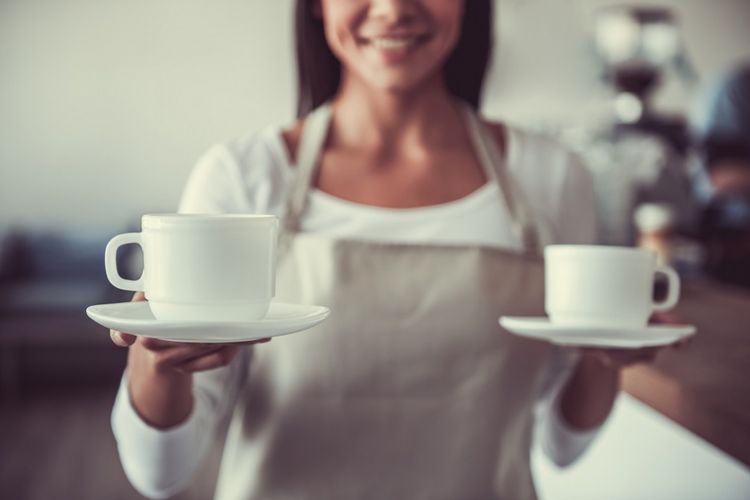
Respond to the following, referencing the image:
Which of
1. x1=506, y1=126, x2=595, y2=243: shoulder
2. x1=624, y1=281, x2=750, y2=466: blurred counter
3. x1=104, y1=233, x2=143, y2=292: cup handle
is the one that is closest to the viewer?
x1=104, y1=233, x2=143, y2=292: cup handle

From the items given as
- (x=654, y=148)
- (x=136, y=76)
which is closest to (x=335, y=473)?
(x=654, y=148)

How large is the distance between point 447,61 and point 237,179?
1.27ft

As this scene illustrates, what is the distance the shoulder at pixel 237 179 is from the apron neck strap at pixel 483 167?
2cm

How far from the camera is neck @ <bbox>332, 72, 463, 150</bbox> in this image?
3.34 ft

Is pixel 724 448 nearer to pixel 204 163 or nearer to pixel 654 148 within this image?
pixel 204 163

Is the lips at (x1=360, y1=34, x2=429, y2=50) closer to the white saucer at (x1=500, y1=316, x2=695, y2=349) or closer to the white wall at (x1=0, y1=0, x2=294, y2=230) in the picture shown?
the white saucer at (x1=500, y1=316, x2=695, y2=349)

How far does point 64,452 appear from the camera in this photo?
308cm

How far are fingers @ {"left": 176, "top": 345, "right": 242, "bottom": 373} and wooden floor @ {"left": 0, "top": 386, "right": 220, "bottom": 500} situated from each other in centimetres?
220

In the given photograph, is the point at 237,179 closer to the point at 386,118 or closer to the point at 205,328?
the point at 386,118

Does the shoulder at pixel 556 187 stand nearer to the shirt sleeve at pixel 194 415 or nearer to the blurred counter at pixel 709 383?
the blurred counter at pixel 709 383

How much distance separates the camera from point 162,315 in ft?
2.07

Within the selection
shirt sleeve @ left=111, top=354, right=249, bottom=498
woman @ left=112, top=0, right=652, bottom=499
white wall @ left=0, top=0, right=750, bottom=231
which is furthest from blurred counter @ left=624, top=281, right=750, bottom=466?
white wall @ left=0, top=0, right=750, bottom=231

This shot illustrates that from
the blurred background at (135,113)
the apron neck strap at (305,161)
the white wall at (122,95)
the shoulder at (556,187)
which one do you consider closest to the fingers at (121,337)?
the apron neck strap at (305,161)

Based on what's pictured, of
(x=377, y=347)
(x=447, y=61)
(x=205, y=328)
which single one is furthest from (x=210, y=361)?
(x=447, y=61)
